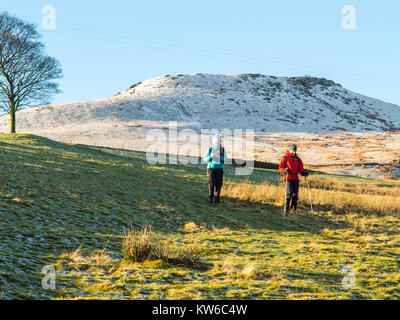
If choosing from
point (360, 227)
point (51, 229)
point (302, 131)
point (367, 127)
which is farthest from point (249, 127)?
point (51, 229)

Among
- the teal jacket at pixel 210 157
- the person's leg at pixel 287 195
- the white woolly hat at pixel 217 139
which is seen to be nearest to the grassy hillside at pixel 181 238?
the person's leg at pixel 287 195

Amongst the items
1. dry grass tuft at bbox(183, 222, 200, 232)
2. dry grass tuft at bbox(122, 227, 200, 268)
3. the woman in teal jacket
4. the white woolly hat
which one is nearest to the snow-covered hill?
the woman in teal jacket

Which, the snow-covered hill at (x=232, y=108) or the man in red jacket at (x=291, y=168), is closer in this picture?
the man in red jacket at (x=291, y=168)

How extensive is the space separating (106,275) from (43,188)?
7.46 meters

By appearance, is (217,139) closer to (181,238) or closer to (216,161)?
(216,161)

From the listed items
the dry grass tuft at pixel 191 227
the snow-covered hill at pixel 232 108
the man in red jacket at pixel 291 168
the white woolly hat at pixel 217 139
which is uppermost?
the snow-covered hill at pixel 232 108

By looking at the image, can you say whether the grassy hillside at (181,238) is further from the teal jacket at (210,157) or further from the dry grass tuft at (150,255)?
the teal jacket at (210,157)

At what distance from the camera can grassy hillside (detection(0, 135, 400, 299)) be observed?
478 cm

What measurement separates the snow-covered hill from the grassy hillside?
154 ft

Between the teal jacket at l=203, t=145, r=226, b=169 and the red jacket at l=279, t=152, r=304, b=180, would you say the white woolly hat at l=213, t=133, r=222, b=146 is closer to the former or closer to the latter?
the teal jacket at l=203, t=145, r=226, b=169

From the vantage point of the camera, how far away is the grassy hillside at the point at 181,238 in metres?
4.78

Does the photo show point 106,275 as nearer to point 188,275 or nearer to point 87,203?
point 188,275

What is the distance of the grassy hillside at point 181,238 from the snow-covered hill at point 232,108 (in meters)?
47.0
